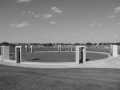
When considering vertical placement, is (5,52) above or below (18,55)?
above

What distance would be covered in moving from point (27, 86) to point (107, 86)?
6914mm

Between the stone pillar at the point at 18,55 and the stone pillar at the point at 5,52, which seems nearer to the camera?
the stone pillar at the point at 18,55

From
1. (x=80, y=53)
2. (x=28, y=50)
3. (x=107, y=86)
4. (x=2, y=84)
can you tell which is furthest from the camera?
(x=28, y=50)

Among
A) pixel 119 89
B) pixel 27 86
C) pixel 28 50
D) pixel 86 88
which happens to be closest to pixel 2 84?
pixel 27 86

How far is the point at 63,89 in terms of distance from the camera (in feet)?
31.7

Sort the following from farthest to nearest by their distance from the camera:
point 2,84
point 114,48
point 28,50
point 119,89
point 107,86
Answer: point 28,50 → point 114,48 → point 2,84 → point 107,86 → point 119,89

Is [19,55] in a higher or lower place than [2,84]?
higher

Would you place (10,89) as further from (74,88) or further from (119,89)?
(119,89)

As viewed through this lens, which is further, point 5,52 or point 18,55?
point 5,52

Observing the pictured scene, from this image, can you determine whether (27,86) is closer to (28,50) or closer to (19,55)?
(19,55)

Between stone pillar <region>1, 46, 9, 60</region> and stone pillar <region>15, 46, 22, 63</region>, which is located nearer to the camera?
stone pillar <region>15, 46, 22, 63</region>

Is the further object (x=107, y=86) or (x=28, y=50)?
(x=28, y=50)

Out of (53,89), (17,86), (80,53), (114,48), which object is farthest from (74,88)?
(114,48)

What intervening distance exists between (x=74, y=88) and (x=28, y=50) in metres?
41.3
